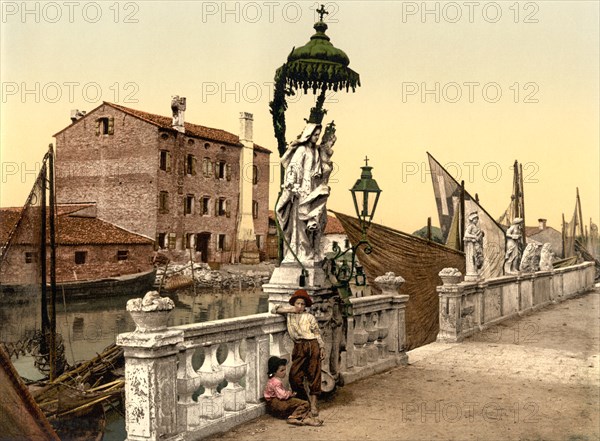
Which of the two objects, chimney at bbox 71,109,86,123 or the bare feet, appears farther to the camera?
chimney at bbox 71,109,86,123

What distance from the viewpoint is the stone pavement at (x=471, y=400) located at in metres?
7.14

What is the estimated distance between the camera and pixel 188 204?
46281 mm

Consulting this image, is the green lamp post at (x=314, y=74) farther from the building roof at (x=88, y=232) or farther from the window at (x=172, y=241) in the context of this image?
the window at (x=172, y=241)

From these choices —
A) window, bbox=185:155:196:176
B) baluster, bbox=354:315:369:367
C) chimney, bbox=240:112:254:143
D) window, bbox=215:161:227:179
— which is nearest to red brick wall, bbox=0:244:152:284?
window, bbox=185:155:196:176

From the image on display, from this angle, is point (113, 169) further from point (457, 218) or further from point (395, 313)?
point (395, 313)

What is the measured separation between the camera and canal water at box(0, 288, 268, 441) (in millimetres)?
21562

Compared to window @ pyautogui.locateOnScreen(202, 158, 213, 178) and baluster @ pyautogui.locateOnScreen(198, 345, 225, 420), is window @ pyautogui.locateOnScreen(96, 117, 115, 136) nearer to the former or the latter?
window @ pyautogui.locateOnScreen(202, 158, 213, 178)

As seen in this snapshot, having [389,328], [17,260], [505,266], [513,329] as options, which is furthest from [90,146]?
[389,328]

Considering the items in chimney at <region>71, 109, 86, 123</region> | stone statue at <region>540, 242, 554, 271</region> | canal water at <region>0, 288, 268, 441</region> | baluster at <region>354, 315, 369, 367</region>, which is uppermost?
chimney at <region>71, 109, 86, 123</region>

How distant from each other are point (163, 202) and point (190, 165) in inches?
163

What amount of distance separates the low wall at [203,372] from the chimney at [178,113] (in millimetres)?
36777

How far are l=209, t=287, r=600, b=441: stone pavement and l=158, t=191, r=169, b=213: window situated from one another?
31059mm

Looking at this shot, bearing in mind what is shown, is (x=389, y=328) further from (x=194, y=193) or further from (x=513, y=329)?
(x=194, y=193)

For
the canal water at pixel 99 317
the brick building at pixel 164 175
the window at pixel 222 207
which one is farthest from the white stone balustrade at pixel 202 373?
the window at pixel 222 207
